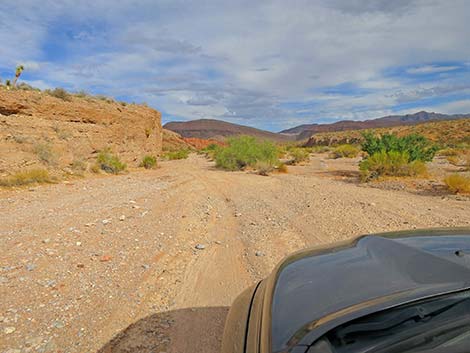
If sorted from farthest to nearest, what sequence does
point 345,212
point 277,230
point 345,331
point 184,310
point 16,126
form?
1. point 16,126
2. point 345,212
3. point 277,230
4. point 184,310
5. point 345,331

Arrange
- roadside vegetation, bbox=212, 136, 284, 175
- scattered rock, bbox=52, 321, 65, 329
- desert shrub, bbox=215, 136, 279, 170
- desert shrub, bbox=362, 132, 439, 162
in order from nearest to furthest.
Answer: scattered rock, bbox=52, 321, 65, 329, desert shrub, bbox=362, 132, 439, 162, roadside vegetation, bbox=212, 136, 284, 175, desert shrub, bbox=215, 136, 279, 170

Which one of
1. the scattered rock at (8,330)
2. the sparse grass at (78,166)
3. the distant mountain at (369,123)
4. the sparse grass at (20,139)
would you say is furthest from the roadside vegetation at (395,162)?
the distant mountain at (369,123)

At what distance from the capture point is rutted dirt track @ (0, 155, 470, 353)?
10.3ft

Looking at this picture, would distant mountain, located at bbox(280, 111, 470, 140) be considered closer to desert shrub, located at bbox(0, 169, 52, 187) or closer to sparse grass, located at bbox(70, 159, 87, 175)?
sparse grass, located at bbox(70, 159, 87, 175)

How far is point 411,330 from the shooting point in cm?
134

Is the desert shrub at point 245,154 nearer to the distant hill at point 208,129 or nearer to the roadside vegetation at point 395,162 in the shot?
the roadside vegetation at point 395,162

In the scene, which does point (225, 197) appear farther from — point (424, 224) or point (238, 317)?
point (238, 317)

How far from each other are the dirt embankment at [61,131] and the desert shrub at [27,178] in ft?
3.05

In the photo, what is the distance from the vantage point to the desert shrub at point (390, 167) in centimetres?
1223

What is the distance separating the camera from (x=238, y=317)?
6.61 feet

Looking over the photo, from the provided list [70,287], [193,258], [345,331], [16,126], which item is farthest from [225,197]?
[16,126]

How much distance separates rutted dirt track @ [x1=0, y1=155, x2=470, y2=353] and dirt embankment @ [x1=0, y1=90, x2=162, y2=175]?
3.62 meters

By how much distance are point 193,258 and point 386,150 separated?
42.0 feet

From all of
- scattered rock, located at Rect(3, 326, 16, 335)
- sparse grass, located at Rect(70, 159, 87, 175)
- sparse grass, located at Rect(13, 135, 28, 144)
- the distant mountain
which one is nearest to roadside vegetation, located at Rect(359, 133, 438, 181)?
sparse grass, located at Rect(70, 159, 87, 175)
